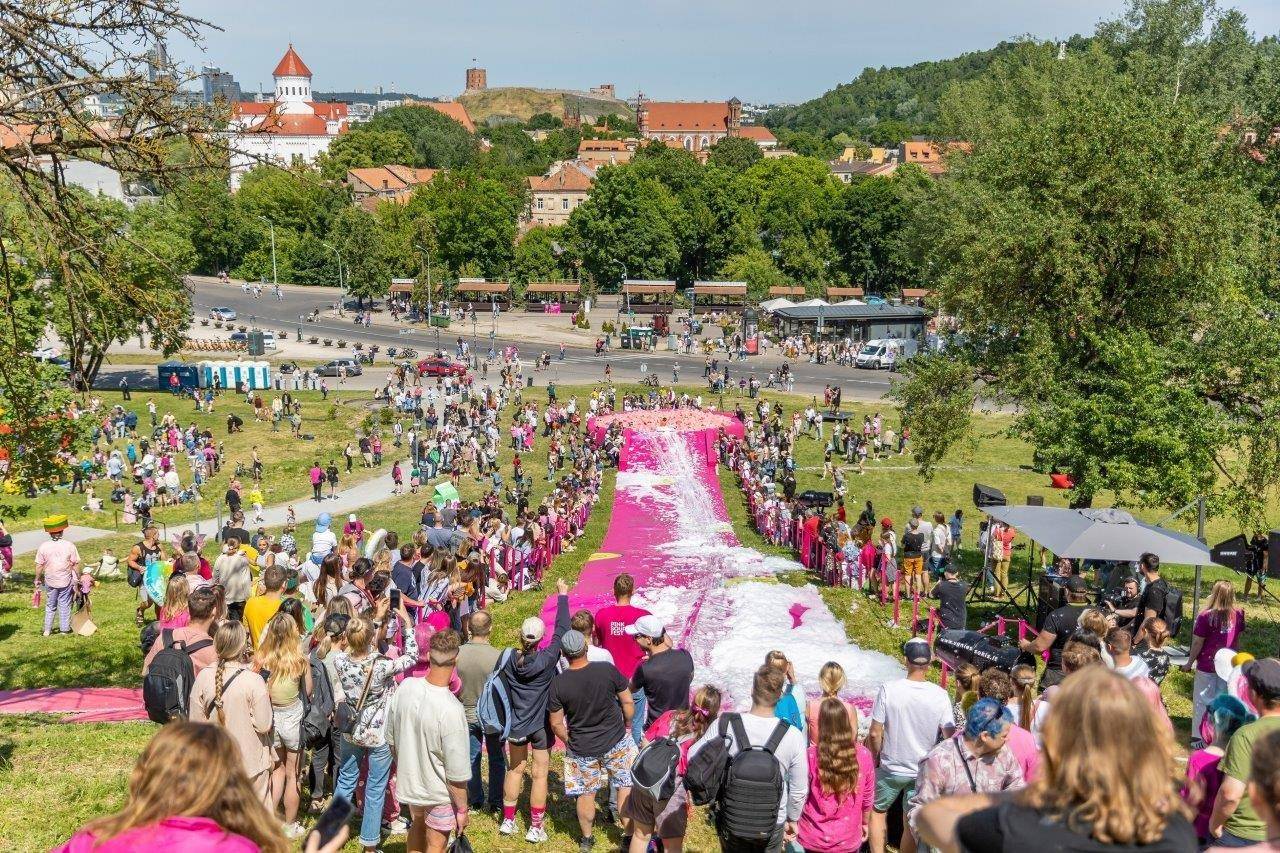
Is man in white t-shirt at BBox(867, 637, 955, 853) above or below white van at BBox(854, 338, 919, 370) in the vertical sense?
above

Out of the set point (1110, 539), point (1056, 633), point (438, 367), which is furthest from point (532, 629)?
point (438, 367)

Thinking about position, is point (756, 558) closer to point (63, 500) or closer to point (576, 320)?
point (63, 500)

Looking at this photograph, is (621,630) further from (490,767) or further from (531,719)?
(490,767)

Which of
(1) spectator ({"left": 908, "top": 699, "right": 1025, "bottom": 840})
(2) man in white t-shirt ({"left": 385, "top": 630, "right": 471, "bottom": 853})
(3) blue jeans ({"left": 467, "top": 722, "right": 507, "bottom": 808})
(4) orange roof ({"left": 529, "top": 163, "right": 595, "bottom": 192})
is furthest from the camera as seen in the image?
(4) orange roof ({"left": 529, "top": 163, "right": 595, "bottom": 192})

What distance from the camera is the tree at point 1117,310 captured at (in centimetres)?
1862

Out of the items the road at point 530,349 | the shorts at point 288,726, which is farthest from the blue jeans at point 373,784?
the road at point 530,349

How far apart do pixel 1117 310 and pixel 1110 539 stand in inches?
381

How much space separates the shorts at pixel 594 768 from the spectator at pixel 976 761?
260cm

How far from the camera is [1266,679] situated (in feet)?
18.6

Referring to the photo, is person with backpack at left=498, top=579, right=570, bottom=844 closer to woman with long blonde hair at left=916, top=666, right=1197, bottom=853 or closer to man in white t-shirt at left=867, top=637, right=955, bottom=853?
man in white t-shirt at left=867, top=637, right=955, bottom=853

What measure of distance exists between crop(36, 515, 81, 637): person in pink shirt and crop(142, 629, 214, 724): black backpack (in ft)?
27.0

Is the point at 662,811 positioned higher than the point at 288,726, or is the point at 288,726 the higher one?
the point at 288,726

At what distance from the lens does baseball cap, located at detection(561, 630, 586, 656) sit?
7.78 metres

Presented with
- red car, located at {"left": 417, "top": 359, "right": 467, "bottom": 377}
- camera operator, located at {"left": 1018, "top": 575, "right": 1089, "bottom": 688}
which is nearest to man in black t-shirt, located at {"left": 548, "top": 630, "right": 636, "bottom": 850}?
camera operator, located at {"left": 1018, "top": 575, "right": 1089, "bottom": 688}
